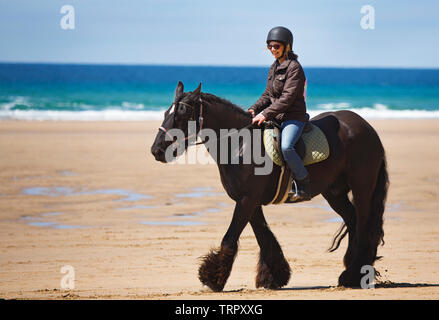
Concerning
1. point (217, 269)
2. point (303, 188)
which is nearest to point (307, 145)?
point (303, 188)

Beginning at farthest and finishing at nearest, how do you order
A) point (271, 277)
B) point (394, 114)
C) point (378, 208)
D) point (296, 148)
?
1. point (394, 114)
2. point (378, 208)
3. point (271, 277)
4. point (296, 148)

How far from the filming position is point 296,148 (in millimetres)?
6309

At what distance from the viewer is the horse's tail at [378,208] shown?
21.8ft

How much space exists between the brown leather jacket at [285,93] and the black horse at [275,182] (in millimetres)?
314

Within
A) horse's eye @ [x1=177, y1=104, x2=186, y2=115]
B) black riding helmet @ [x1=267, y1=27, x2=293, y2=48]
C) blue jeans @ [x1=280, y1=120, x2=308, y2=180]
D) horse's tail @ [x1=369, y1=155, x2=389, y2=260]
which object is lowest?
horse's tail @ [x1=369, y1=155, x2=389, y2=260]

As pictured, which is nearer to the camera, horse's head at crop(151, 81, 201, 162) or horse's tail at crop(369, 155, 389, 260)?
horse's head at crop(151, 81, 201, 162)

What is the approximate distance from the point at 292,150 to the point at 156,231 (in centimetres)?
383

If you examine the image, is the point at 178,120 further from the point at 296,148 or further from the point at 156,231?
the point at 156,231

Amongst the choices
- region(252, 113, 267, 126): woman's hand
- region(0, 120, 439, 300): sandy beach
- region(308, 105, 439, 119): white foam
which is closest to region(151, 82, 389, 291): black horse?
region(252, 113, 267, 126): woman's hand

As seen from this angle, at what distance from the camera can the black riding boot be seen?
6.18 meters

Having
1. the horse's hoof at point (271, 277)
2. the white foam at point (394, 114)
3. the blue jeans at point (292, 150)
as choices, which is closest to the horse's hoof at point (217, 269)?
the horse's hoof at point (271, 277)

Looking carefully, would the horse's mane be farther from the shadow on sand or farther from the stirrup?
the shadow on sand

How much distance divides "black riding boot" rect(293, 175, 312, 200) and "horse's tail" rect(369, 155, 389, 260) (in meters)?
0.94

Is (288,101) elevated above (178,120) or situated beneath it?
elevated above
